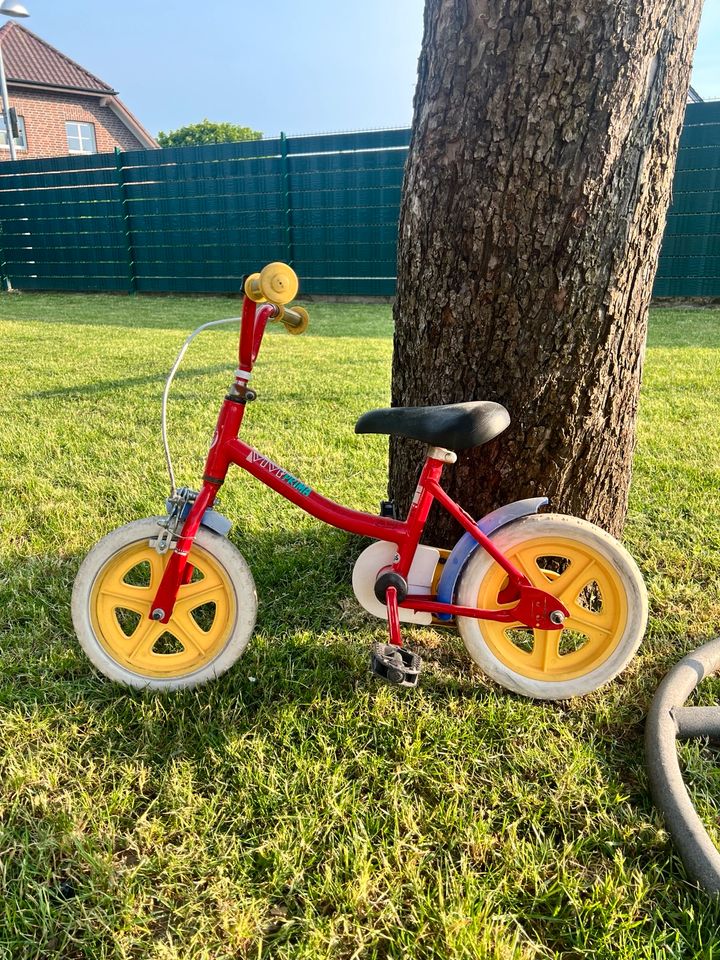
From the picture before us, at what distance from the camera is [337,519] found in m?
1.96

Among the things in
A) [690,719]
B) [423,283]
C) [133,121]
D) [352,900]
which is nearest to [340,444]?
[423,283]

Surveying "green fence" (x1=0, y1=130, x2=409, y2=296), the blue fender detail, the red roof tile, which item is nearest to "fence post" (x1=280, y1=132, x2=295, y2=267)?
"green fence" (x1=0, y1=130, x2=409, y2=296)

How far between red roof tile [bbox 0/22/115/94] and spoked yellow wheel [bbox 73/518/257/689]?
29325 mm

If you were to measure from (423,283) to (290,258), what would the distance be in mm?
9634

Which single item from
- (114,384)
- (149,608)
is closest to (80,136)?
(114,384)

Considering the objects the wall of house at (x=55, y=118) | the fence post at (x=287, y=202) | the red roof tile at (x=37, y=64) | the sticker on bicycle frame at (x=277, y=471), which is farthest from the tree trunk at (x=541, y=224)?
the red roof tile at (x=37, y=64)

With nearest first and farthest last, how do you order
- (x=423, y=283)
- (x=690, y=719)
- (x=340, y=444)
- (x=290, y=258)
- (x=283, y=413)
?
(x=690, y=719) → (x=423, y=283) → (x=340, y=444) → (x=283, y=413) → (x=290, y=258)

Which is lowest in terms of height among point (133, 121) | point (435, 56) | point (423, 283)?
point (423, 283)

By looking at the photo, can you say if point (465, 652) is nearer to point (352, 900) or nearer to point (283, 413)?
point (352, 900)

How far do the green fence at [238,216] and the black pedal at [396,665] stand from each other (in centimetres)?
900

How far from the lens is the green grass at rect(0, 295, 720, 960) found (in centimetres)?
129

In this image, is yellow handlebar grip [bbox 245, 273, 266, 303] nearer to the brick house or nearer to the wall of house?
the brick house

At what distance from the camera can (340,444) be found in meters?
3.92

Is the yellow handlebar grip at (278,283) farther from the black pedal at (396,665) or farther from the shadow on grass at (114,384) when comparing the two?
the shadow on grass at (114,384)
